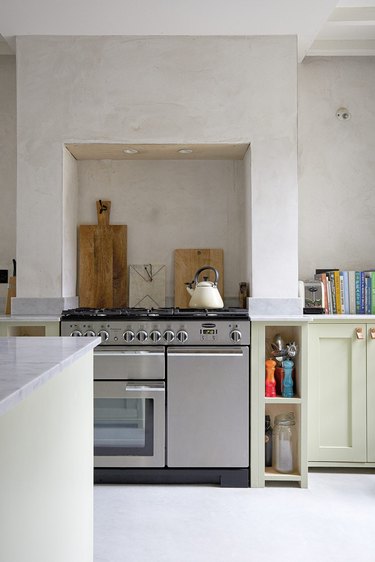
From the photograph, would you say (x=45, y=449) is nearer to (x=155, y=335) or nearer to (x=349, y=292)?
(x=155, y=335)

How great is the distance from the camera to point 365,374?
12.7 feet

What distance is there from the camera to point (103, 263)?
4.34 meters

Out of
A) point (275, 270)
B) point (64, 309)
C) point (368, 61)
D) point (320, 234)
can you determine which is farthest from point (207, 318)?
point (368, 61)

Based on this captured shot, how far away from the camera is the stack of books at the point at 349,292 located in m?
4.10

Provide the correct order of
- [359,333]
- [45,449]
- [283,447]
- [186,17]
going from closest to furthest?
[45,449] → [186,17] → [283,447] → [359,333]

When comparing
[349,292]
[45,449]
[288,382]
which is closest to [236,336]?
[288,382]

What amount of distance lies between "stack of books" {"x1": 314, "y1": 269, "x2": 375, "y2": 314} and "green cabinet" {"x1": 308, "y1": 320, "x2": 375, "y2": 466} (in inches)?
9.7

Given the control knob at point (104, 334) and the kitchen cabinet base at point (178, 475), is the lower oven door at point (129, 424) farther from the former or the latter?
the control knob at point (104, 334)

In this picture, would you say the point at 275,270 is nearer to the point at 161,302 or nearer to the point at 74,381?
the point at 161,302

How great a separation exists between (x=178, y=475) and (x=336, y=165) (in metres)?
2.26

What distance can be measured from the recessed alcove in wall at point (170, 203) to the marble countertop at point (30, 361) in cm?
206

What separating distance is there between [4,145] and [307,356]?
2386 mm

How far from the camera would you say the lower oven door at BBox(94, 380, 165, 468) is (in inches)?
144

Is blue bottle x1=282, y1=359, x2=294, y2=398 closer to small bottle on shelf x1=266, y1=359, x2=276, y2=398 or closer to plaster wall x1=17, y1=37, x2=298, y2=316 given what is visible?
small bottle on shelf x1=266, y1=359, x2=276, y2=398
